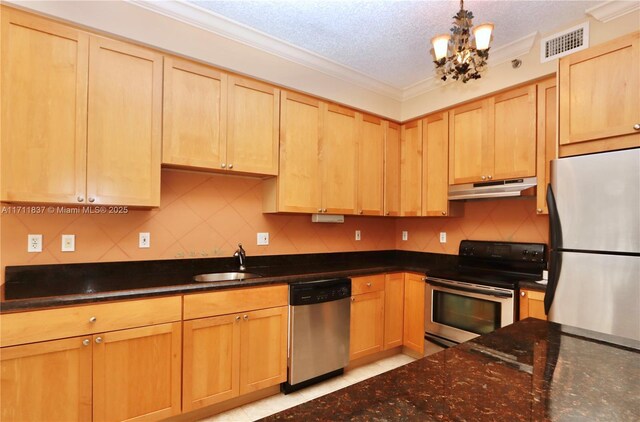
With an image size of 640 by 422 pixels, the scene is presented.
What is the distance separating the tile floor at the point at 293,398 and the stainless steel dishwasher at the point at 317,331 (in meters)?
0.06

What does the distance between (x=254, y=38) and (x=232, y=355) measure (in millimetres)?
2381

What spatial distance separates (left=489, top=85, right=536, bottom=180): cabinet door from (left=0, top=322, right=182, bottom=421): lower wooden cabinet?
283 centimetres

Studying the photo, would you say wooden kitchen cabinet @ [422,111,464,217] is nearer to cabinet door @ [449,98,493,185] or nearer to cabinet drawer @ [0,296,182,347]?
cabinet door @ [449,98,493,185]

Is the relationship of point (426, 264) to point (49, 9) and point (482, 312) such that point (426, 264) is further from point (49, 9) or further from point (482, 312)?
point (49, 9)

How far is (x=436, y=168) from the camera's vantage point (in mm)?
3338

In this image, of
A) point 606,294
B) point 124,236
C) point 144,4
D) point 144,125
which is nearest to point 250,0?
point 144,4

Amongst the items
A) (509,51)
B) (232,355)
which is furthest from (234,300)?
(509,51)

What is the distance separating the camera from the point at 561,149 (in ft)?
7.36

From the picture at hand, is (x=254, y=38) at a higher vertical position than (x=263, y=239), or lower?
higher

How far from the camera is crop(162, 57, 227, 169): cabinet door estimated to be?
7.48 feet

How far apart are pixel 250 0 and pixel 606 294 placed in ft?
9.42

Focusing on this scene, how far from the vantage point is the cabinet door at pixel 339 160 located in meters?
3.07

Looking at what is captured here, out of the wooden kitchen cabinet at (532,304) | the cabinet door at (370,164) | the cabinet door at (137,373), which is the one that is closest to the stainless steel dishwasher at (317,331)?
the cabinet door at (137,373)

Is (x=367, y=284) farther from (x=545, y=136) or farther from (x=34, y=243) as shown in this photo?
(x=34, y=243)
